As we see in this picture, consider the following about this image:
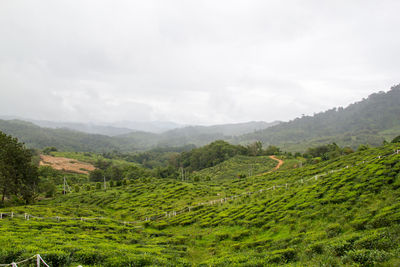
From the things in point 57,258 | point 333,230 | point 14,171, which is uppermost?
point 14,171

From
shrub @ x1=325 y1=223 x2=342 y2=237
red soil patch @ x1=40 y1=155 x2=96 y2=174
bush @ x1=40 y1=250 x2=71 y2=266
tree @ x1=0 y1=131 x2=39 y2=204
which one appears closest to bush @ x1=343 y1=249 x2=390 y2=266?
shrub @ x1=325 y1=223 x2=342 y2=237

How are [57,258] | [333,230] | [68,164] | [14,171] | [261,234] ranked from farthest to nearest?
[68,164], [14,171], [261,234], [333,230], [57,258]

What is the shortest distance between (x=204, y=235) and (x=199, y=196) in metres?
27.0

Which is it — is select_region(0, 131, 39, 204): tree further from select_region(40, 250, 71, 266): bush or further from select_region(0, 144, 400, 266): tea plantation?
select_region(40, 250, 71, 266): bush

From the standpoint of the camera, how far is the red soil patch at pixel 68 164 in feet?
493

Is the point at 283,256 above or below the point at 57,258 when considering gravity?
below

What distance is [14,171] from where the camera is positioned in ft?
160

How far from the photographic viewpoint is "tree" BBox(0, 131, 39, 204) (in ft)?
154

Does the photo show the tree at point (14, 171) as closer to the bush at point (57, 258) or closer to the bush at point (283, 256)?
the bush at point (57, 258)

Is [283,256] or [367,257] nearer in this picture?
[367,257]

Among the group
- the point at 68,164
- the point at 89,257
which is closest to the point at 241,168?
the point at 89,257

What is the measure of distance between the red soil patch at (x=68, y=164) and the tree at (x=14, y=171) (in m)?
107

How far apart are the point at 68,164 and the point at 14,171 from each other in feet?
428

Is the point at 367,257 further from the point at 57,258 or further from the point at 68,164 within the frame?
the point at 68,164
